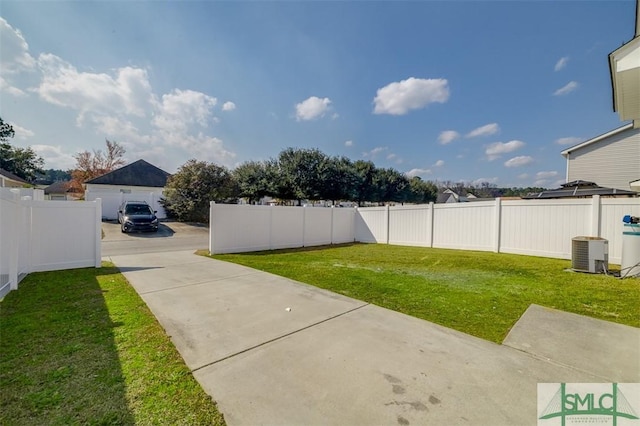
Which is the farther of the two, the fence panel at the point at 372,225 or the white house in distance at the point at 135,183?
the white house in distance at the point at 135,183

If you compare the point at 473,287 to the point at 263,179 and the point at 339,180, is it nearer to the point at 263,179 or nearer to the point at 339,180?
the point at 339,180

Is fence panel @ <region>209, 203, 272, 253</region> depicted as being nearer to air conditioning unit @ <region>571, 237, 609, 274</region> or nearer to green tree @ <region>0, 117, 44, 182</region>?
air conditioning unit @ <region>571, 237, 609, 274</region>

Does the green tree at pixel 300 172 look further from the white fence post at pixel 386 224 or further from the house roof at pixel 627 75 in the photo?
the house roof at pixel 627 75

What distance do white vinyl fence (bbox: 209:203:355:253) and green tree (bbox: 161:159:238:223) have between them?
10.2 metres

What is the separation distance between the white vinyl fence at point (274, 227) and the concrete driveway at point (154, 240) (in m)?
1.92

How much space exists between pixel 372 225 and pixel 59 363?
12.5 metres

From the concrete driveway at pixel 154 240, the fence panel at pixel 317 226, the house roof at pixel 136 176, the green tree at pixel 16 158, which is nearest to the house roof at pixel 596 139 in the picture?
the fence panel at pixel 317 226

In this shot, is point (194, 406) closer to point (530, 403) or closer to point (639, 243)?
point (530, 403)

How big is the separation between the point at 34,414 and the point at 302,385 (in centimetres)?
189

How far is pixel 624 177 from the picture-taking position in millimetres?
13852

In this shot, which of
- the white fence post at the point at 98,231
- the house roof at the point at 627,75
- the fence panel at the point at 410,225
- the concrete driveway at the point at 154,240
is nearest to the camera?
the house roof at the point at 627,75

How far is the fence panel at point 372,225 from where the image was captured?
1340cm

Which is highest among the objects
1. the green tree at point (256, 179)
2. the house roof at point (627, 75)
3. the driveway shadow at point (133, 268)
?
the green tree at point (256, 179)

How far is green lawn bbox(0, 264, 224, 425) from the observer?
72.7 inches
